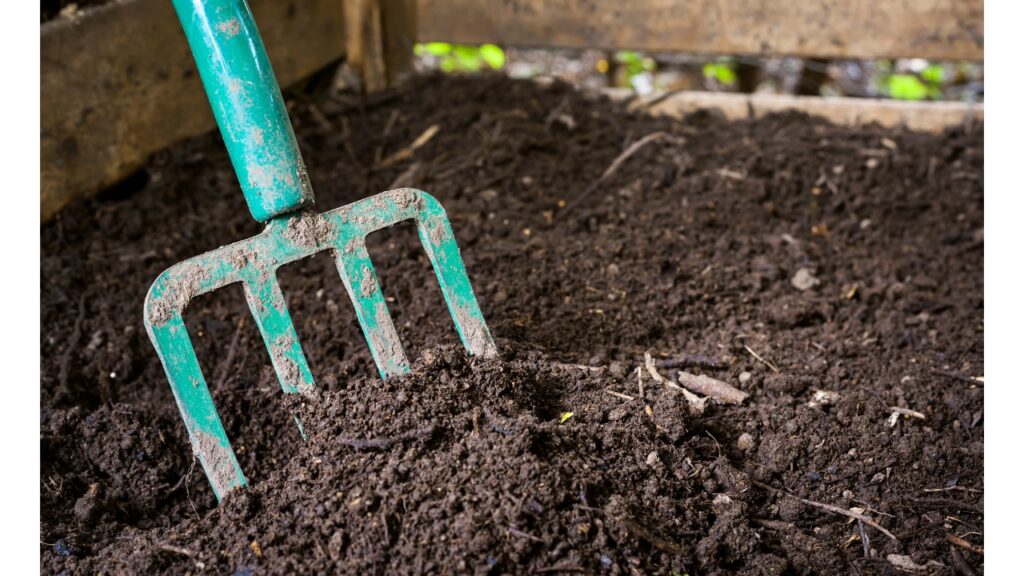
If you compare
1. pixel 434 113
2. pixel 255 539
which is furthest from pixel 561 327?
pixel 434 113

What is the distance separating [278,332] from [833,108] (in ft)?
7.42

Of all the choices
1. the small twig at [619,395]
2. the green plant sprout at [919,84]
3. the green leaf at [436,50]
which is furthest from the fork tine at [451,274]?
the green plant sprout at [919,84]

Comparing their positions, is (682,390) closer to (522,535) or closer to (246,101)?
(522,535)

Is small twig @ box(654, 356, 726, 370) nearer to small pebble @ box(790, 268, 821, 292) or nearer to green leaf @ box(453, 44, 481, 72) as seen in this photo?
small pebble @ box(790, 268, 821, 292)

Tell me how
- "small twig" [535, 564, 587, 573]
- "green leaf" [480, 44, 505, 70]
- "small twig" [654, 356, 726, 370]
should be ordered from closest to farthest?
1. "small twig" [535, 564, 587, 573]
2. "small twig" [654, 356, 726, 370]
3. "green leaf" [480, 44, 505, 70]

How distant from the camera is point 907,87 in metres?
4.95

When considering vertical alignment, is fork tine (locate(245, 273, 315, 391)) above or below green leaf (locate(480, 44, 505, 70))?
above

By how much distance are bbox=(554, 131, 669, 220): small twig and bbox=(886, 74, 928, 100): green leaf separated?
2367 mm

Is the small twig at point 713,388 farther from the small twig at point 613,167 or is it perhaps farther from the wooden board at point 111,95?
the wooden board at point 111,95

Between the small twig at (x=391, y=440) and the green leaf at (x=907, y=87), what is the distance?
406 cm

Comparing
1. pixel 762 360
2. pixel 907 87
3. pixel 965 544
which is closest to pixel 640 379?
pixel 762 360

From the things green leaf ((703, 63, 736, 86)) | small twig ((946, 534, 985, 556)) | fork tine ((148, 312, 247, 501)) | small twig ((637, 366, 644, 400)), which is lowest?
green leaf ((703, 63, 736, 86))

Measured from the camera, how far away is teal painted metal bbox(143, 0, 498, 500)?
1.75 m

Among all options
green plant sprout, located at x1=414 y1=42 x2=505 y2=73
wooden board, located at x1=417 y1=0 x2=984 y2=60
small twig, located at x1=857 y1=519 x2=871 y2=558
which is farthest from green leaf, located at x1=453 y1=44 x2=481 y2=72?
small twig, located at x1=857 y1=519 x2=871 y2=558
